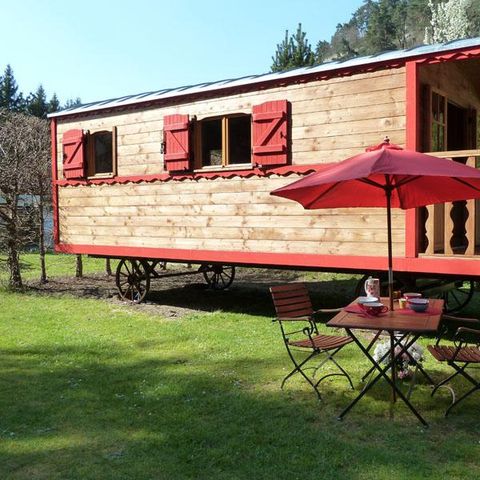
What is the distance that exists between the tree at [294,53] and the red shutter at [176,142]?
11.6m

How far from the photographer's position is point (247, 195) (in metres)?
8.08

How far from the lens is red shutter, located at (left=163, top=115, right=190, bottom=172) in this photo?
28.5 ft

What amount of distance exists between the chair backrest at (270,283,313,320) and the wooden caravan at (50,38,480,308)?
5.70 feet

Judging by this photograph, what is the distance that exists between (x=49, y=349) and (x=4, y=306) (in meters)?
3.55

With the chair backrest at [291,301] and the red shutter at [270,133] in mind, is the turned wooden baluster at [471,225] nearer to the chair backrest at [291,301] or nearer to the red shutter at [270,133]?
the chair backrest at [291,301]

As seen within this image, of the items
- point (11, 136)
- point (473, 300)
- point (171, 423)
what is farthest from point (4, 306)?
point (473, 300)

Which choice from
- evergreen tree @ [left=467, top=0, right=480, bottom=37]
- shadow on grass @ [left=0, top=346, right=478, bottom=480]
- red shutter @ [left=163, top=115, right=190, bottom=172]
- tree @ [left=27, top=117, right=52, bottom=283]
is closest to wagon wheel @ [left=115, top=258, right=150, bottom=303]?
red shutter @ [left=163, top=115, right=190, bottom=172]

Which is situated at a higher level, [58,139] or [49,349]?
[58,139]

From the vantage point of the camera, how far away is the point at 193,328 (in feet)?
26.3

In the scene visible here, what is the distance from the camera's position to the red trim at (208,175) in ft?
24.7

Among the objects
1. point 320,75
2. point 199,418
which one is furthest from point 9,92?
point 199,418

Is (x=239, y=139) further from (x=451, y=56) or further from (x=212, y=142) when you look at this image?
(x=451, y=56)

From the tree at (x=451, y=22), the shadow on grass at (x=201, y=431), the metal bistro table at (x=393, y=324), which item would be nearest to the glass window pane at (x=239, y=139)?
the shadow on grass at (x=201, y=431)

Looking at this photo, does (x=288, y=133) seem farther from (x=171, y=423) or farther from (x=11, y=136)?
(x=11, y=136)
